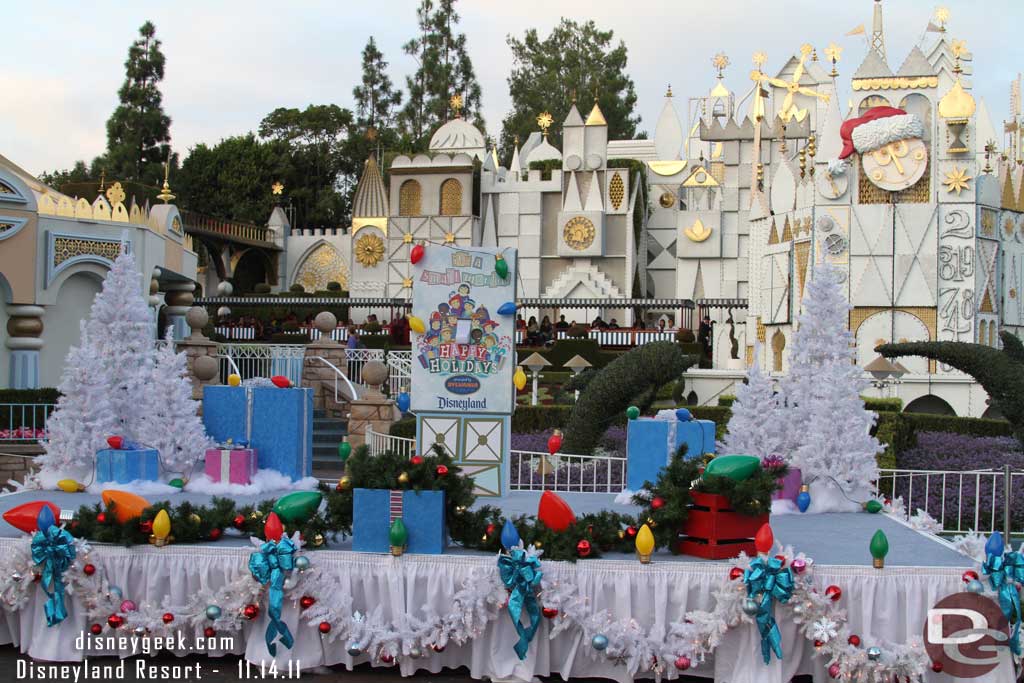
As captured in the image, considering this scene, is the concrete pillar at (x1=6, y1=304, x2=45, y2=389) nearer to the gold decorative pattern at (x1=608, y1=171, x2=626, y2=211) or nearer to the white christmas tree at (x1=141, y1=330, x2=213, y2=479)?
the white christmas tree at (x1=141, y1=330, x2=213, y2=479)

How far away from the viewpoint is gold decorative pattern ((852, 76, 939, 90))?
76.3 ft

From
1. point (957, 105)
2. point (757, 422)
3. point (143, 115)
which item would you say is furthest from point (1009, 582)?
point (143, 115)

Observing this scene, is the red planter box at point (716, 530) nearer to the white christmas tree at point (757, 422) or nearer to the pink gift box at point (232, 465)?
the white christmas tree at point (757, 422)

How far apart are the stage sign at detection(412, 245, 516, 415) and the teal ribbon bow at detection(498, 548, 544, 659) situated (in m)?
3.28

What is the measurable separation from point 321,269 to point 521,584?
42.1 metres

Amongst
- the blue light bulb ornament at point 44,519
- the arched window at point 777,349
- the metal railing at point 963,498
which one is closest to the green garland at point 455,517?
the blue light bulb ornament at point 44,519

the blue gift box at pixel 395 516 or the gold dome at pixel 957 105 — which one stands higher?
the gold dome at pixel 957 105

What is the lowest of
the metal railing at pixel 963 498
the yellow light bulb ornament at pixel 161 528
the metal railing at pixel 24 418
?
the metal railing at pixel 963 498

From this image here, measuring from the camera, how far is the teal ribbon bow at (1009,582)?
6.31 m

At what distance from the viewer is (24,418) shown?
647 inches

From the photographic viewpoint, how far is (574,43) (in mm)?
58594

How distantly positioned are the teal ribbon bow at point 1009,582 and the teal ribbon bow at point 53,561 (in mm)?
5848

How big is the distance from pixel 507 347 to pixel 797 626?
13.3 feet

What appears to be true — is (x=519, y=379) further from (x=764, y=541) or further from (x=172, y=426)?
(x=172, y=426)
